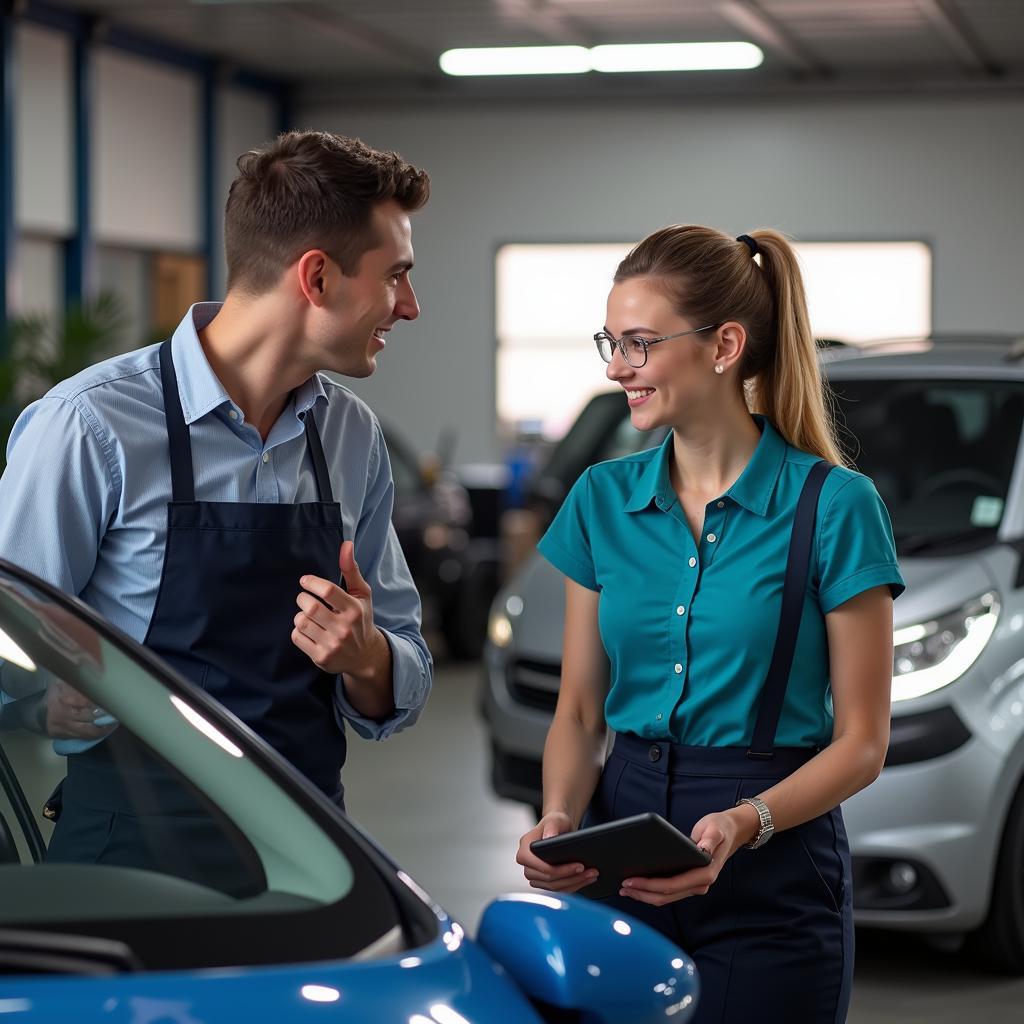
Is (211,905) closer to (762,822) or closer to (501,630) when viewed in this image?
(762,822)

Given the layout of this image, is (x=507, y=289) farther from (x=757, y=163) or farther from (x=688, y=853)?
(x=688, y=853)

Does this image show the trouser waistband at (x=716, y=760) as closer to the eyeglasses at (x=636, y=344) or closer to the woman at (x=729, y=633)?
the woman at (x=729, y=633)

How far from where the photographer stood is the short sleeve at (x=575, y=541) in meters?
2.49

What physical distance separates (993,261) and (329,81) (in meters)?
6.31

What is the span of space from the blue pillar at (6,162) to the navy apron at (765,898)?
1053cm

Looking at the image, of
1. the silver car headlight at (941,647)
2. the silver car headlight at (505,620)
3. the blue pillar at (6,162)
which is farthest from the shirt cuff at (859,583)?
the blue pillar at (6,162)

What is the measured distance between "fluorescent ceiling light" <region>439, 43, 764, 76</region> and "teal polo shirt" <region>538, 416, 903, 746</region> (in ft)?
41.7

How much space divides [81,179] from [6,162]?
123 cm

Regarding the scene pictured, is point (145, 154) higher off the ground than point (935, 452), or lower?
higher

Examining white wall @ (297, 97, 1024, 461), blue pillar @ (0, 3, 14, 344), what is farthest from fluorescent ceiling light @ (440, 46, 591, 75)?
blue pillar @ (0, 3, 14, 344)

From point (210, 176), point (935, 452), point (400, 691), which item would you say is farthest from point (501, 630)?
point (210, 176)

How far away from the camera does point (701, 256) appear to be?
2.43 m

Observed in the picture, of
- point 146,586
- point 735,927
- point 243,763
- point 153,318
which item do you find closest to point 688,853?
point 735,927

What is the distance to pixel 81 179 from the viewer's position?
1337cm
